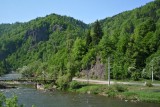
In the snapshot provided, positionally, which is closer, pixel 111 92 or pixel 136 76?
pixel 111 92

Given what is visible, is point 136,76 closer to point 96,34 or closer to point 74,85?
point 74,85

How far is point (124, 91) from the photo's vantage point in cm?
8206

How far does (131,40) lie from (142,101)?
52.1 metres

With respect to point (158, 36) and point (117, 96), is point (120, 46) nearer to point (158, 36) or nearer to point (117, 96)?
point (158, 36)

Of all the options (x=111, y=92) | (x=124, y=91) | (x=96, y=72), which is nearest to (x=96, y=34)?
(x=96, y=72)

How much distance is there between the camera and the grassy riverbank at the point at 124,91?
2882 inches

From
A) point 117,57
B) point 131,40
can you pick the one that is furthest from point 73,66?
point 131,40

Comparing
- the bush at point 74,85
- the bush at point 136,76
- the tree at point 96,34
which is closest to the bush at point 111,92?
the bush at point 74,85

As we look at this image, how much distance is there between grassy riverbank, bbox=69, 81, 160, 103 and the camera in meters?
73.2

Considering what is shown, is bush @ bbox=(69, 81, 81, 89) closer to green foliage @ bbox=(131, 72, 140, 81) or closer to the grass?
the grass

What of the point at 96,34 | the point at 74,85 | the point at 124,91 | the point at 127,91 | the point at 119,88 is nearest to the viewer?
the point at 127,91

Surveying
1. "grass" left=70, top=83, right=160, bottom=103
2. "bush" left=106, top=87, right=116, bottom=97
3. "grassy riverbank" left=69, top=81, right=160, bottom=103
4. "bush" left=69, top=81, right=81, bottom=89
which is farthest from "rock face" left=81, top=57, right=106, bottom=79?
"bush" left=106, top=87, right=116, bottom=97

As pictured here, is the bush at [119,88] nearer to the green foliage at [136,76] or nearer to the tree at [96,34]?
the green foliage at [136,76]

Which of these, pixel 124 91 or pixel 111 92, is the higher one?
pixel 124 91
